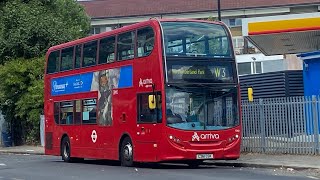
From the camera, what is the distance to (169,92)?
2067 centimetres

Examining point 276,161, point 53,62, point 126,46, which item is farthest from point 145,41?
point 53,62

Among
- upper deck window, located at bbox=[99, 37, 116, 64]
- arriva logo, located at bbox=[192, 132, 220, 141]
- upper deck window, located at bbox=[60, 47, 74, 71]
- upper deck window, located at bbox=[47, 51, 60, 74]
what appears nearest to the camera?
arriva logo, located at bbox=[192, 132, 220, 141]

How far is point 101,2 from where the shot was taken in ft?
251

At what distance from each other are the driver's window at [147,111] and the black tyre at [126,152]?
3.60 ft

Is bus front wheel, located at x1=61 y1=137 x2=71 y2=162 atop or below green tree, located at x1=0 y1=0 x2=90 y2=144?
below

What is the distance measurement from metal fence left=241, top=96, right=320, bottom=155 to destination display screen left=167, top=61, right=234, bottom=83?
3207mm

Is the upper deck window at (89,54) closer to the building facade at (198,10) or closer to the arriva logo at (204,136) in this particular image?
the arriva logo at (204,136)

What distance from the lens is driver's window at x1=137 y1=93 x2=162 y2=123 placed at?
2089 centimetres

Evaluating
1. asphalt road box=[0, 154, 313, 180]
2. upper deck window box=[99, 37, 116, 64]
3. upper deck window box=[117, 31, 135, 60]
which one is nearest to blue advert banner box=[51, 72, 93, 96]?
upper deck window box=[99, 37, 116, 64]

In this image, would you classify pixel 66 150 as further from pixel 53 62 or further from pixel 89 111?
pixel 53 62

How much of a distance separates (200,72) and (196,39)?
101 cm

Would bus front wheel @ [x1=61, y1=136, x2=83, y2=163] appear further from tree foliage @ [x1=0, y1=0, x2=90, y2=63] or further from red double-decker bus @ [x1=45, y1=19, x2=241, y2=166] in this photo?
tree foliage @ [x1=0, y1=0, x2=90, y2=63]

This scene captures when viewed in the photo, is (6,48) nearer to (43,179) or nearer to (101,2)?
(43,179)

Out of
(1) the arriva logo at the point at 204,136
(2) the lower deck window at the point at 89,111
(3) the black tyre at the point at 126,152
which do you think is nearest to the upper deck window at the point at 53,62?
(2) the lower deck window at the point at 89,111
